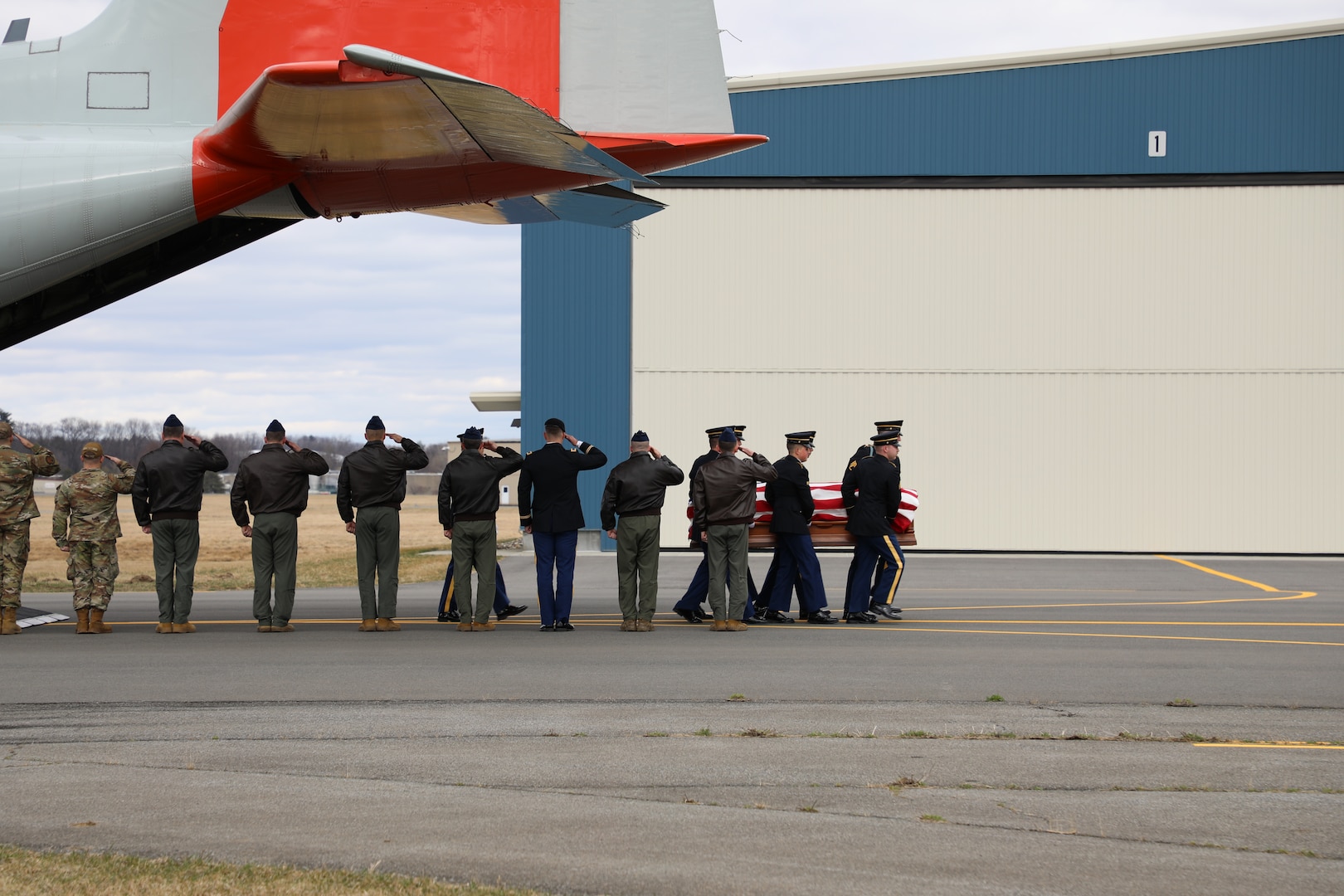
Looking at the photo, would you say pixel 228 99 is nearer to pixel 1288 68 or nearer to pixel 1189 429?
pixel 1189 429

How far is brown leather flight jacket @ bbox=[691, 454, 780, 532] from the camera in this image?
39.2ft

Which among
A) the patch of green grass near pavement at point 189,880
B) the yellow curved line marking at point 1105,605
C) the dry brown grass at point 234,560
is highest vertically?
the patch of green grass near pavement at point 189,880

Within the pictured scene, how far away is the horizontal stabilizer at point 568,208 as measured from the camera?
45.8ft

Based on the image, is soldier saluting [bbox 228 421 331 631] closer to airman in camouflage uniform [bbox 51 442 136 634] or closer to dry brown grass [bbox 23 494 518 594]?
airman in camouflage uniform [bbox 51 442 136 634]

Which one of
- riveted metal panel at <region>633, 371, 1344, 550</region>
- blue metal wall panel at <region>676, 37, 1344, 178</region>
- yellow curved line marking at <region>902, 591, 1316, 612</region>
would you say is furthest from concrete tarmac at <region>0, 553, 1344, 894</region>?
blue metal wall panel at <region>676, 37, 1344, 178</region>

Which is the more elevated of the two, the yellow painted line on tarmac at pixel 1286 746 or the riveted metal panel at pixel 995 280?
the riveted metal panel at pixel 995 280

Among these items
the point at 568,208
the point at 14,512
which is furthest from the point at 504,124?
the point at 14,512

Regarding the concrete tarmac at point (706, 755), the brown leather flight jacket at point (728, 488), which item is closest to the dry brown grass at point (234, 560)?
the concrete tarmac at point (706, 755)

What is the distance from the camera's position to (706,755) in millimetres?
6215

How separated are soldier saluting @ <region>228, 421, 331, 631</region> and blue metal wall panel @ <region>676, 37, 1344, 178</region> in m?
14.9

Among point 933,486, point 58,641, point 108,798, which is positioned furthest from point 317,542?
point 108,798

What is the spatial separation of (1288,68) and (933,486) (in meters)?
11.5

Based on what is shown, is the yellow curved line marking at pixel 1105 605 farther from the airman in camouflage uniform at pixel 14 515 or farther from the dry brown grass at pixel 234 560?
the airman in camouflage uniform at pixel 14 515

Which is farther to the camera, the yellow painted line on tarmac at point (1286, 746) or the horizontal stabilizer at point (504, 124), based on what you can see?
the horizontal stabilizer at point (504, 124)
